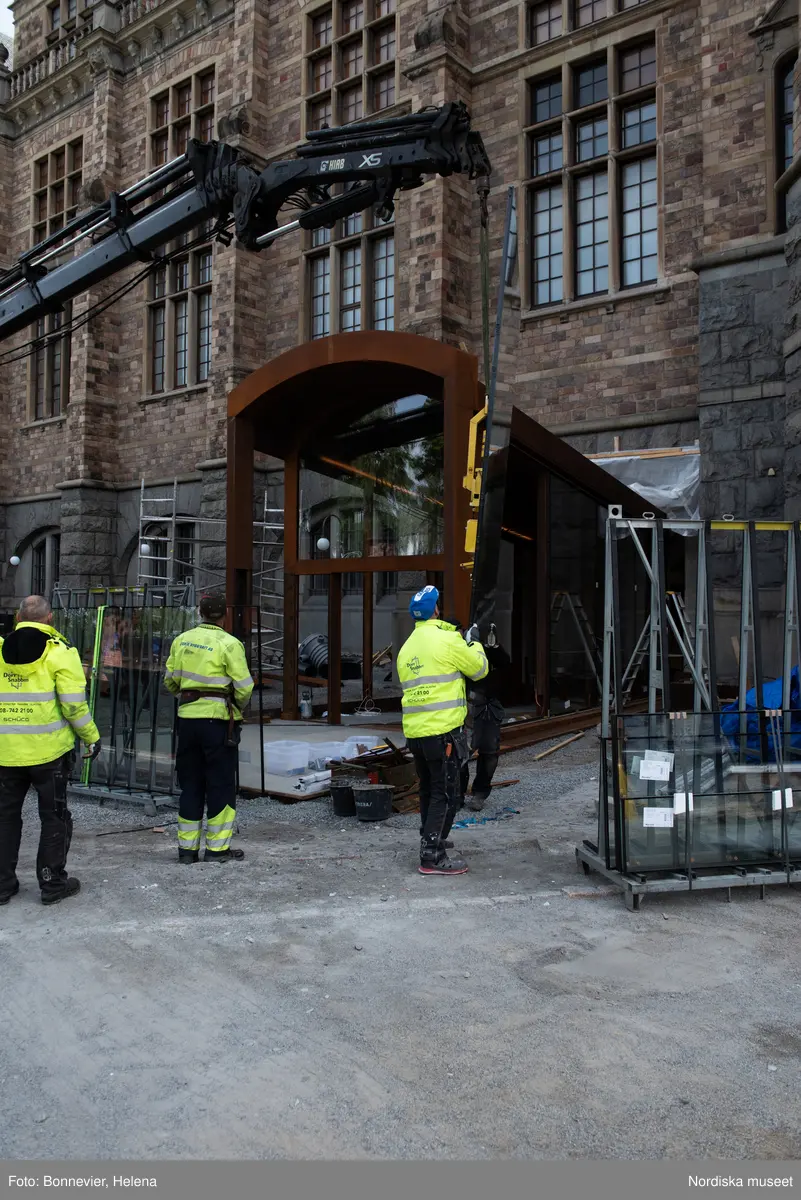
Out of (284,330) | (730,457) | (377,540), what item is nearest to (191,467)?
(284,330)

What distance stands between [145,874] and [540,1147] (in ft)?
12.6

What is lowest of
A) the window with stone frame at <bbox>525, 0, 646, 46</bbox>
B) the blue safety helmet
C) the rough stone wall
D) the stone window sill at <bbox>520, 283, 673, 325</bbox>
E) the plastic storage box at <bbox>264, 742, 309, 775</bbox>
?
the plastic storage box at <bbox>264, 742, 309, 775</bbox>

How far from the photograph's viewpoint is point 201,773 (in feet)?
20.6

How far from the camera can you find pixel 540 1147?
9.13ft

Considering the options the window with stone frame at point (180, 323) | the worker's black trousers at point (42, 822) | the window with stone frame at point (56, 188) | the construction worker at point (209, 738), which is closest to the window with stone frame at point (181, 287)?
the window with stone frame at point (180, 323)

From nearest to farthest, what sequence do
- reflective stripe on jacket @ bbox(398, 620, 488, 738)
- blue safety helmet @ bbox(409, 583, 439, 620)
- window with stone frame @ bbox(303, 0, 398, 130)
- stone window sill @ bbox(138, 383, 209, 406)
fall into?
reflective stripe on jacket @ bbox(398, 620, 488, 738) → blue safety helmet @ bbox(409, 583, 439, 620) → window with stone frame @ bbox(303, 0, 398, 130) → stone window sill @ bbox(138, 383, 209, 406)

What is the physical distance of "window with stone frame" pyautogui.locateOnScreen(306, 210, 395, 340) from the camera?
18938mm

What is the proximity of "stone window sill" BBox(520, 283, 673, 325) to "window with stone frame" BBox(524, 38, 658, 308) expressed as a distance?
202 millimetres

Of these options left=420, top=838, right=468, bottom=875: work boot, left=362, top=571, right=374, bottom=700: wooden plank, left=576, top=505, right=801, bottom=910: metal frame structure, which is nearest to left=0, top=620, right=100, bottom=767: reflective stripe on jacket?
left=420, top=838, right=468, bottom=875: work boot

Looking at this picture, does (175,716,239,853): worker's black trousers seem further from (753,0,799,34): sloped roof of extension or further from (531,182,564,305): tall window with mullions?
(753,0,799,34): sloped roof of extension

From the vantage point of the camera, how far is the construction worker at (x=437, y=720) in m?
5.99

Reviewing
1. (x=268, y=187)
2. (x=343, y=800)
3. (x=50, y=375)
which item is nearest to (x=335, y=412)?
(x=268, y=187)

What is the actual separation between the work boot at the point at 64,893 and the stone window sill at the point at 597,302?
42.3 feet

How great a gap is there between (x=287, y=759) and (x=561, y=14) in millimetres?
14552
